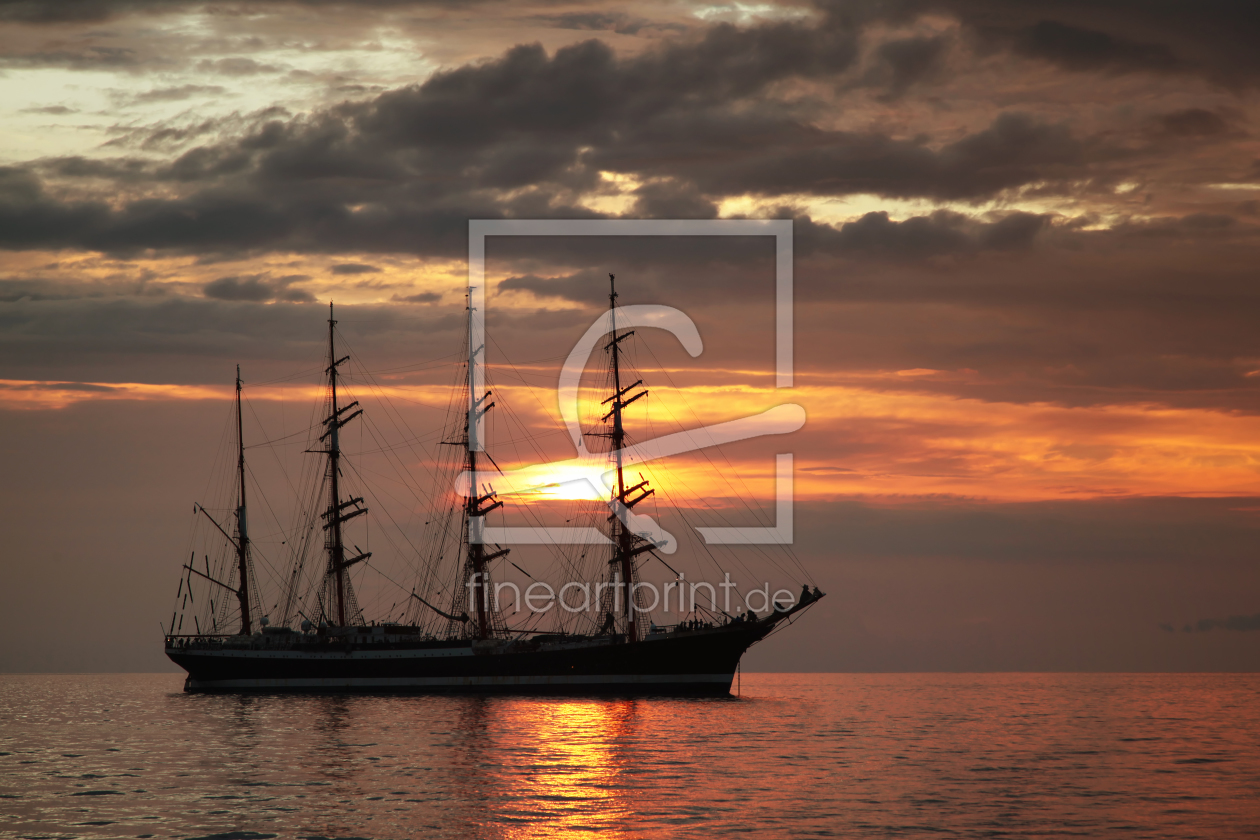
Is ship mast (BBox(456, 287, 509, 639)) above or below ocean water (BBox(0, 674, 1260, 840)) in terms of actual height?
above

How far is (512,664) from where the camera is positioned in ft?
330

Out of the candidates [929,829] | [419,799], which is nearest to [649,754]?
[419,799]

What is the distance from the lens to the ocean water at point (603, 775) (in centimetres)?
4466

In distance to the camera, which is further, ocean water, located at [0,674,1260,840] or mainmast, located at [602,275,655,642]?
mainmast, located at [602,275,655,642]

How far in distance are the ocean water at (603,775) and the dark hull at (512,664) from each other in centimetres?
235

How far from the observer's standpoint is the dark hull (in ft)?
322

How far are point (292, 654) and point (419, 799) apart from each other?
63.4m

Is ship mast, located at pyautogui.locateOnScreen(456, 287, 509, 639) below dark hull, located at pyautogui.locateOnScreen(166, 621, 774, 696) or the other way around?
the other way around

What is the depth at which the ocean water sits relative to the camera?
4466cm

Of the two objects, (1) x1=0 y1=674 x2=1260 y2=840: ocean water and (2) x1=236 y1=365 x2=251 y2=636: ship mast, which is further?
(2) x1=236 y1=365 x2=251 y2=636: ship mast

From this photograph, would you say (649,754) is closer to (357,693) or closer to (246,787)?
(246,787)

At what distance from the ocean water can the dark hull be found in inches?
92.7

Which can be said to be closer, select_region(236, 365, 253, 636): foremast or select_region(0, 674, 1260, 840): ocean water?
select_region(0, 674, 1260, 840): ocean water

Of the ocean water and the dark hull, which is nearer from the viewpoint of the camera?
the ocean water
